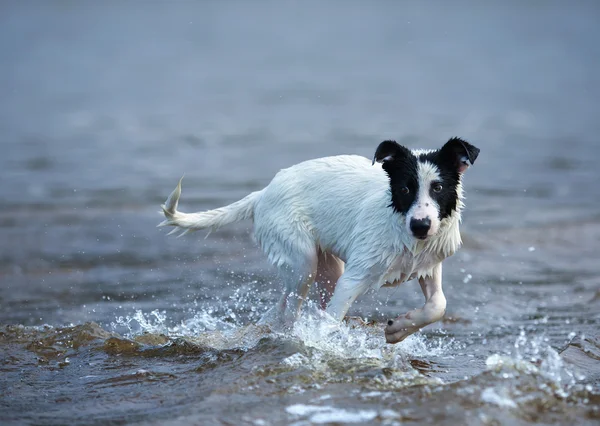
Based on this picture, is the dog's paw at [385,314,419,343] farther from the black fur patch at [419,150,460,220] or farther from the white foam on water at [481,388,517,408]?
the white foam on water at [481,388,517,408]

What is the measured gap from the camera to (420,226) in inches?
227

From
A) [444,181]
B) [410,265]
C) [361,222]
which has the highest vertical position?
[444,181]

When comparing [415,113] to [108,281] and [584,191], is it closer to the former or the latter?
[584,191]

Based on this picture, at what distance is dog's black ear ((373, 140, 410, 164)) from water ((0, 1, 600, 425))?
137 cm

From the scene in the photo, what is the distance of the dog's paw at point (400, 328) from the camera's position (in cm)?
634

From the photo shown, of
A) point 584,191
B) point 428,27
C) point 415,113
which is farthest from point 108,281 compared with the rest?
point 428,27

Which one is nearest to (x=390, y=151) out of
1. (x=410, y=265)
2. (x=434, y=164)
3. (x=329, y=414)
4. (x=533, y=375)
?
(x=434, y=164)

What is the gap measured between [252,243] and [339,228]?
5029mm

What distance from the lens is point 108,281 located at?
33.2 feet

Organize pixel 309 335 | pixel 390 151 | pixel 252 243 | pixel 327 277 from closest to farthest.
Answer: pixel 390 151
pixel 309 335
pixel 327 277
pixel 252 243

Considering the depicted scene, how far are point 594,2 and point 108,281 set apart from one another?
38.4m

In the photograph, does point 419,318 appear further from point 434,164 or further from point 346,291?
point 434,164

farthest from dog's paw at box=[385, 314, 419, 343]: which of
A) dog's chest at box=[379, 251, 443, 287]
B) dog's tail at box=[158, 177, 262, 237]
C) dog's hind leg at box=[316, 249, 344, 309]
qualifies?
dog's tail at box=[158, 177, 262, 237]

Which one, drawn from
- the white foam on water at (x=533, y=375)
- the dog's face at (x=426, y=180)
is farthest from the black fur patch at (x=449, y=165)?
the white foam on water at (x=533, y=375)
